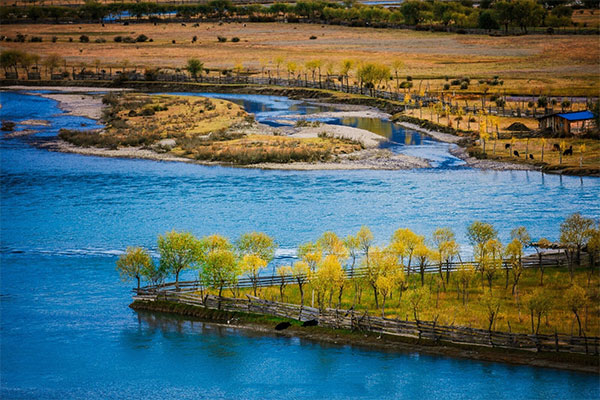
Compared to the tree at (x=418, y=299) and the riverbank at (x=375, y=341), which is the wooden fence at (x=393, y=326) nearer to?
the riverbank at (x=375, y=341)

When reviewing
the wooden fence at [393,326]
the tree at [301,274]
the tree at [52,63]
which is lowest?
the wooden fence at [393,326]

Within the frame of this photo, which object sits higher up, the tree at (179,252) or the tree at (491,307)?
the tree at (179,252)

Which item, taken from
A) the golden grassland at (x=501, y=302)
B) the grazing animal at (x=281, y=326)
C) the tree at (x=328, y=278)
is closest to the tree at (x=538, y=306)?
the golden grassland at (x=501, y=302)

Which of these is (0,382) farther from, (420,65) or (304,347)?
(420,65)

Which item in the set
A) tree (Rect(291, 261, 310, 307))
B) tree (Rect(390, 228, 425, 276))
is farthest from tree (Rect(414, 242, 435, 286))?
tree (Rect(291, 261, 310, 307))

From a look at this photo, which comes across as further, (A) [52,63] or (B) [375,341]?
(A) [52,63]

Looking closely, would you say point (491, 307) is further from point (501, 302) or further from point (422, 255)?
point (422, 255)

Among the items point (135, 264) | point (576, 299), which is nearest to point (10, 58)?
point (135, 264)

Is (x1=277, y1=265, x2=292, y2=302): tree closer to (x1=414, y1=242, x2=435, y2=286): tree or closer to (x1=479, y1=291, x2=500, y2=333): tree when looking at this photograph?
(x1=414, y1=242, x2=435, y2=286): tree
